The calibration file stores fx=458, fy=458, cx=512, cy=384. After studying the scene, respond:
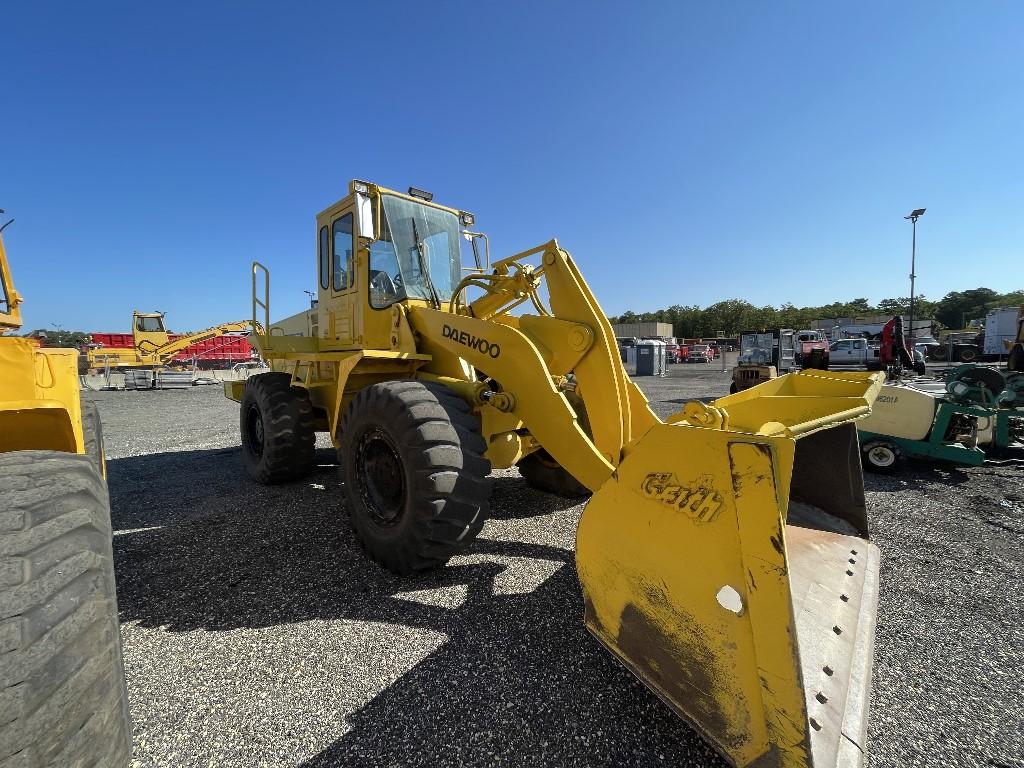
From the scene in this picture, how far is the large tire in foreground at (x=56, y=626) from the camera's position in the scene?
1188 mm

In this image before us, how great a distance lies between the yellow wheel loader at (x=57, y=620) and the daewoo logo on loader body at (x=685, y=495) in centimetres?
197

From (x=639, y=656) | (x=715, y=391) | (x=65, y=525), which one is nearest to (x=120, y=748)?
(x=65, y=525)

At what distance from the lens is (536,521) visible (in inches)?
167

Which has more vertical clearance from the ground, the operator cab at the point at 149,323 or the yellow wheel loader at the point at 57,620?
the operator cab at the point at 149,323

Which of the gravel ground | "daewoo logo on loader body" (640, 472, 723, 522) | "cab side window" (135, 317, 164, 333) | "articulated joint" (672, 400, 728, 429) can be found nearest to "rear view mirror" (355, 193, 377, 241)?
the gravel ground

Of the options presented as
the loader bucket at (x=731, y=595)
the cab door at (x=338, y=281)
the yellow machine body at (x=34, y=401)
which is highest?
the cab door at (x=338, y=281)

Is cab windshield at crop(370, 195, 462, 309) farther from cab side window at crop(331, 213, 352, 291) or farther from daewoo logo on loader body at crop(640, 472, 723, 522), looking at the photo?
daewoo logo on loader body at crop(640, 472, 723, 522)

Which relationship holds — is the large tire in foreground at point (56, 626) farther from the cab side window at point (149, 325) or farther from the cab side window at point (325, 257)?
the cab side window at point (149, 325)

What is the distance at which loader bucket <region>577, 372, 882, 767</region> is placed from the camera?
1.54 m

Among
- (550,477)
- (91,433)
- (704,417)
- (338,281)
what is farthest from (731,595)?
(338,281)

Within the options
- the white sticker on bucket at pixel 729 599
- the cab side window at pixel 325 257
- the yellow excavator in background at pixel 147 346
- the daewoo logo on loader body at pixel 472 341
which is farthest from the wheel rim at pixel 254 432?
the yellow excavator in background at pixel 147 346

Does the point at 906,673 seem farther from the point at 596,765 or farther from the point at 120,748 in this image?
the point at 120,748

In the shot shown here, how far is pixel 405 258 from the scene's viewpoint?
15.1 ft

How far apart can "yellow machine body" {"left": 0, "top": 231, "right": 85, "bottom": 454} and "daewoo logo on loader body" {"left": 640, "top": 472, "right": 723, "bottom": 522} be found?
2534 millimetres
